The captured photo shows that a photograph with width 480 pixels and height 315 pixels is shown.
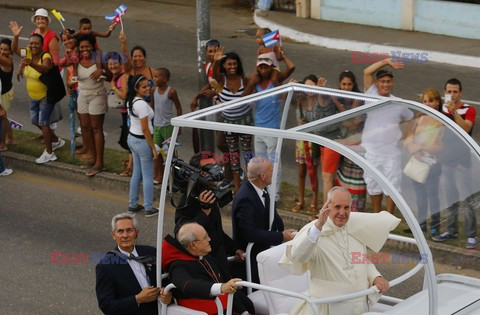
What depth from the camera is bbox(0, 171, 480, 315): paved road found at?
9773 millimetres

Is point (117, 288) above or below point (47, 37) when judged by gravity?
below

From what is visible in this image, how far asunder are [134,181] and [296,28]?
9623 mm

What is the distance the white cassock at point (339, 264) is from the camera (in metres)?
7.17

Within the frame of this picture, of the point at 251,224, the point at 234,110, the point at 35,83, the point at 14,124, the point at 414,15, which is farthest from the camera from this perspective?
the point at 414,15

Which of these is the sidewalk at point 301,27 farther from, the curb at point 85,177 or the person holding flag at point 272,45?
the curb at point 85,177

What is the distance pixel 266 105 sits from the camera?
8250 mm

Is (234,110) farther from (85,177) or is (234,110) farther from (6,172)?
(6,172)

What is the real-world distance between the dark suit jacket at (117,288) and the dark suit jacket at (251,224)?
0.95 m

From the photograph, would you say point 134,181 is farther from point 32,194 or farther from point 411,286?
point 411,286

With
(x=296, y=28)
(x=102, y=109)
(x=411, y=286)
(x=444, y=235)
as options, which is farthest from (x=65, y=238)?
(x=296, y=28)

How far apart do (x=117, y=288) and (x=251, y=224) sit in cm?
123

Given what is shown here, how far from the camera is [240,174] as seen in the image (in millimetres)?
10453

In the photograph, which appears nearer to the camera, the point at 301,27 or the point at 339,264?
the point at 339,264

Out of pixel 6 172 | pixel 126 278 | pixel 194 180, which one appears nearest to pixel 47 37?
pixel 6 172
